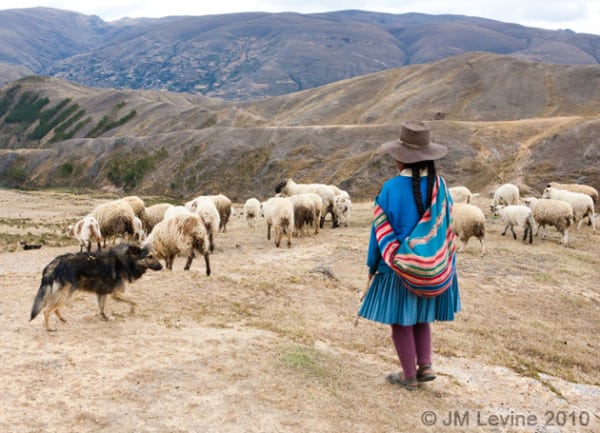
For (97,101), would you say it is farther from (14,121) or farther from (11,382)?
(11,382)

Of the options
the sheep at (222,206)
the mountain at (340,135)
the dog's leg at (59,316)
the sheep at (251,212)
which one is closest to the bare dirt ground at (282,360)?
the dog's leg at (59,316)

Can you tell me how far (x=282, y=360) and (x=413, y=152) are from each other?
9.49 feet

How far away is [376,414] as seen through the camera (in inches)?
192

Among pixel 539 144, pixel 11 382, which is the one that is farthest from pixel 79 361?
pixel 539 144

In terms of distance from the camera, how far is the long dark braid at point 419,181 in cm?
483

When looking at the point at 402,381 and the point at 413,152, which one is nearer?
the point at 413,152

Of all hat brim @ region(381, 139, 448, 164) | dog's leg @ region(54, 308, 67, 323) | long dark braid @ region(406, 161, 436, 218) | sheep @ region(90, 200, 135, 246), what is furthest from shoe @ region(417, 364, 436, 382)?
sheep @ region(90, 200, 135, 246)

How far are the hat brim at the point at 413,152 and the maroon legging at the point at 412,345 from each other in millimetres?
1712

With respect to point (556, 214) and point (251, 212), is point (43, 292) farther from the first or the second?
point (556, 214)

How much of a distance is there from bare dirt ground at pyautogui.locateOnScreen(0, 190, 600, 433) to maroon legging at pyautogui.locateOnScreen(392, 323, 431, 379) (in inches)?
12.4

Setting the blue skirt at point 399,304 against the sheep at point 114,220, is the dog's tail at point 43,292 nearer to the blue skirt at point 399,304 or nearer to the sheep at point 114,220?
the blue skirt at point 399,304

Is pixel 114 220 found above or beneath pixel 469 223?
beneath

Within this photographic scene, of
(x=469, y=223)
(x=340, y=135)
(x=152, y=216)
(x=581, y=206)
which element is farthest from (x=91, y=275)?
(x=340, y=135)

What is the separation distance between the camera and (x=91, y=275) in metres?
6.86
